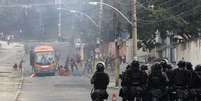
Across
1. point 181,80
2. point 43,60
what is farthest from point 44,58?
point 181,80

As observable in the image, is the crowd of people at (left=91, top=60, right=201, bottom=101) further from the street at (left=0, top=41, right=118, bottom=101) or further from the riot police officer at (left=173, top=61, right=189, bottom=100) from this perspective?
the street at (left=0, top=41, right=118, bottom=101)

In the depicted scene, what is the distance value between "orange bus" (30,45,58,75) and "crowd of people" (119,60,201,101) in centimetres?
4381

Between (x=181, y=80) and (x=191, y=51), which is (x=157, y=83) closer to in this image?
(x=181, y=80)

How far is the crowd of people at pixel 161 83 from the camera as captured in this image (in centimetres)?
1934

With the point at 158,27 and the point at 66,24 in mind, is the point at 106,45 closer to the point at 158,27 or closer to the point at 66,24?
the point at 158,27

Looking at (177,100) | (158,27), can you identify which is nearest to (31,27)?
(158,27)

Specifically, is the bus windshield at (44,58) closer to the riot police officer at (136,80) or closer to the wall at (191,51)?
the wall at (191,51)

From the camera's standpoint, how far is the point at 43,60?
64750mm

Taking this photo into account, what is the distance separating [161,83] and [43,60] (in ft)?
149

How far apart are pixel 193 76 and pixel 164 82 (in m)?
0.99

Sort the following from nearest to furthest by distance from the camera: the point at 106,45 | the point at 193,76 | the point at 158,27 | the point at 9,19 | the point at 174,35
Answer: the point at 193,76
the point at 158,27
the point at 174,35
the point at 106,45
the point at 9,19

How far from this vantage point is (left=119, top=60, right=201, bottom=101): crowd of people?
19.3 meters

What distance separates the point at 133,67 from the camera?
19.8 metres

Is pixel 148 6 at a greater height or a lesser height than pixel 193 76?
greater
